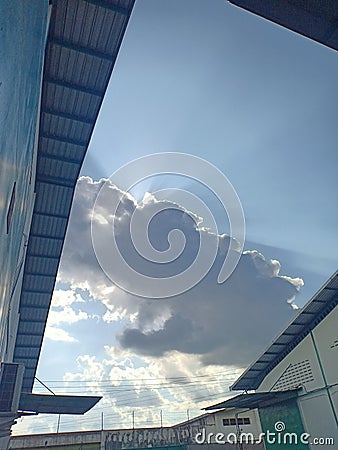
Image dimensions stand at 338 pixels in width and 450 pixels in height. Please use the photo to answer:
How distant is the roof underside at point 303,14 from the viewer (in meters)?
2.50

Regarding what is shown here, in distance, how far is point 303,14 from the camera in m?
2.55

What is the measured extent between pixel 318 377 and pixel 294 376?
1945 mm

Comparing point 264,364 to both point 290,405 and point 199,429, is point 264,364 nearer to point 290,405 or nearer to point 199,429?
point 290,405

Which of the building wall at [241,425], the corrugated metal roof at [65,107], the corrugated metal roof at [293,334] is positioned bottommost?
the building wall at [241,425]

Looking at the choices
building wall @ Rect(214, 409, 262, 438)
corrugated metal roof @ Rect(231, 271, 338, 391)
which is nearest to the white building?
corrugated metal roof @ Rect(231, 271, 338, 391)

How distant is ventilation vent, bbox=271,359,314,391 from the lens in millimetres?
17017

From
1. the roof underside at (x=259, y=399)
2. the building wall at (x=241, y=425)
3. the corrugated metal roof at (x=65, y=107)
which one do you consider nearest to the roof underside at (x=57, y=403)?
the corrugated metal roof at (x=65, y=107)

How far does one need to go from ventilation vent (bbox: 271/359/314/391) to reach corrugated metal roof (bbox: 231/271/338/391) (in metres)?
0.89

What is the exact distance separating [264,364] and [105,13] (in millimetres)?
19329

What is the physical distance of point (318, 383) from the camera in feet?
52.9
